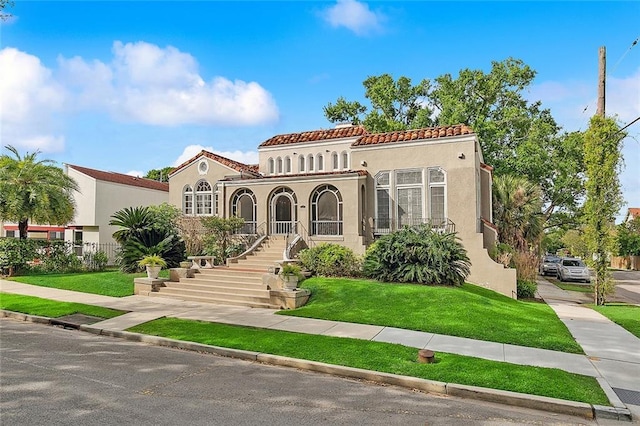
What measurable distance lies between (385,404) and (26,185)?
66.3 feet

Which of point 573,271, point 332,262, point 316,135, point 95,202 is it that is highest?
point 316,135

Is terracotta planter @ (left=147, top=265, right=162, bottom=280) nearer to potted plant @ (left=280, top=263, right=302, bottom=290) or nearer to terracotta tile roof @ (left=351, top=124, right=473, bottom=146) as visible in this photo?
potted plant @ (left=280, top=263, right=302, bottom=290)

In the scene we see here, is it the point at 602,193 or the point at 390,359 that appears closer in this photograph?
the point at 390,359

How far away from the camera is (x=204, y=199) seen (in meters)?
23.4

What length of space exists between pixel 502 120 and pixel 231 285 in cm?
2668

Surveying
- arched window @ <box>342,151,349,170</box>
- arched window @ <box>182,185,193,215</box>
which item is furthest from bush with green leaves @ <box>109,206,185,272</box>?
arched window @ <box>342,151,349,170</box>

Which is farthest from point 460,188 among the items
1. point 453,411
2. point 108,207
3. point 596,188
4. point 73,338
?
point 108,207

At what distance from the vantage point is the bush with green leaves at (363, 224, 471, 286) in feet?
45.8

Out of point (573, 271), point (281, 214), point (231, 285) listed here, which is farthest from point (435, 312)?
point (573, 271)

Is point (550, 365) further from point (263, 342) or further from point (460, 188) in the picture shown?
point (460, 188)

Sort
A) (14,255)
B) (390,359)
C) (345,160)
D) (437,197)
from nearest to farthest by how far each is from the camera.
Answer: (390,359) → (437,197) → (14,255) → (345,160)

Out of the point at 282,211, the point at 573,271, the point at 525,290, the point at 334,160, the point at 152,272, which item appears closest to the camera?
the point at 152,272

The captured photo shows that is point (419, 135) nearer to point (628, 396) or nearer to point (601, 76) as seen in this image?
point (601, 76)

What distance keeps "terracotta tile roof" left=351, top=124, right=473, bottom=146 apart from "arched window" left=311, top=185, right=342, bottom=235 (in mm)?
2795
